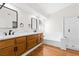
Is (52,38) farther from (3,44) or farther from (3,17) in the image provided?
(3,44)

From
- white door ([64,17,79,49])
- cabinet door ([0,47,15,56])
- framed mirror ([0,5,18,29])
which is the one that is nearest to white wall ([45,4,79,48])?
white door ([64,17,79,49])

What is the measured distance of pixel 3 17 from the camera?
2.95m

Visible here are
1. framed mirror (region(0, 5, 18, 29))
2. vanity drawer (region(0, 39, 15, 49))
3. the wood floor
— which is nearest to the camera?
vanity drawer (region(0, 39, 15, 49))

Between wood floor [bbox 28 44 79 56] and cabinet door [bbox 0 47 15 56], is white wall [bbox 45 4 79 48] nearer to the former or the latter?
wood floor [bbox 28 44 79 56]

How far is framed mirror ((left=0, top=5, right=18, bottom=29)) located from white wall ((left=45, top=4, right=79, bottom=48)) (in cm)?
178

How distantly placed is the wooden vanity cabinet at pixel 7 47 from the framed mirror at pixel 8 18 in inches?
27.0

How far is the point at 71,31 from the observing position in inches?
206

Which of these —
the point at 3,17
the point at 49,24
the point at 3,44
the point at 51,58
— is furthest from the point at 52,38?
the point at 51,58

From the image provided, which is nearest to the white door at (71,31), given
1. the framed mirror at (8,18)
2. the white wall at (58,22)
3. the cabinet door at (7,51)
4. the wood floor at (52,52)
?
the white wall at (58,22)

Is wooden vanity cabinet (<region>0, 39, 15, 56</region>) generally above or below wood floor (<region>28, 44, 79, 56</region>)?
above

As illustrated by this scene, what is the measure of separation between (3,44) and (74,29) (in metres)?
3.72

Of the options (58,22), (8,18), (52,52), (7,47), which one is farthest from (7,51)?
(58,22)

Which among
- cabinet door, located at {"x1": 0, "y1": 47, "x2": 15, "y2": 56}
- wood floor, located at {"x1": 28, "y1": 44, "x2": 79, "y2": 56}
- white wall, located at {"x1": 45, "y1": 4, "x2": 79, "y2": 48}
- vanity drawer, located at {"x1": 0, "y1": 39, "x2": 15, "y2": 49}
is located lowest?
wood floor, located at {"x1": 28, "y1": 44, "x2": 79, "y2": 56}

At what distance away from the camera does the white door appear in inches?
198
